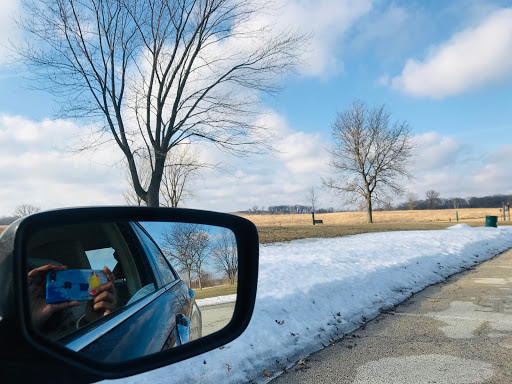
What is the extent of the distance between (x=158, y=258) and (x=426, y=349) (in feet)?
11.8

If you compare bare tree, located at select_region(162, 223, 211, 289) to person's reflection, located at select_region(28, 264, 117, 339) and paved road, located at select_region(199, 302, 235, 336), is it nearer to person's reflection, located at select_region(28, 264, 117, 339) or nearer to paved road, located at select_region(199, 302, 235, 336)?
paved road, located at select_region(199, 302, 235, 336)

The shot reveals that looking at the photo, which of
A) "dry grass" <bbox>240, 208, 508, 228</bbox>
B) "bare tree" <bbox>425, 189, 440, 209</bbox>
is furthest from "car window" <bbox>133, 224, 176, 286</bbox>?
"bare tree" <bbox>425, 189, 440, 209</bbox>

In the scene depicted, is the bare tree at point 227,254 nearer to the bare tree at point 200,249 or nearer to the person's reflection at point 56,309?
the bare tree at point 200,249

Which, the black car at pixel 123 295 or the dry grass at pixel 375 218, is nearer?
the black car at pixel 123 295

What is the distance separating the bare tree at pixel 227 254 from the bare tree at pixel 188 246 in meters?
0.07

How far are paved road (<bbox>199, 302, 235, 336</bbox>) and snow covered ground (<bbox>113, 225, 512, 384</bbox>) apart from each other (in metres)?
1.90

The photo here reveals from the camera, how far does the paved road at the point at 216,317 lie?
1.65 meters

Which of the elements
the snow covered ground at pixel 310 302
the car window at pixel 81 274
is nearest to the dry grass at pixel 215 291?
the car window at pixel 81 274

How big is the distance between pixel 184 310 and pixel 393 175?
37.3 metres

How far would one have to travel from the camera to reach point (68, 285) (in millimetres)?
947

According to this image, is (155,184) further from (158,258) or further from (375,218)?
(375,218)

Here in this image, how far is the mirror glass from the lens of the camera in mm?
958

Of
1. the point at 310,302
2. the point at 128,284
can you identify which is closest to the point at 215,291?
the point at 128,284

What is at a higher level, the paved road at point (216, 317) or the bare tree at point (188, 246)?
the bare tree at point (188, 246)
